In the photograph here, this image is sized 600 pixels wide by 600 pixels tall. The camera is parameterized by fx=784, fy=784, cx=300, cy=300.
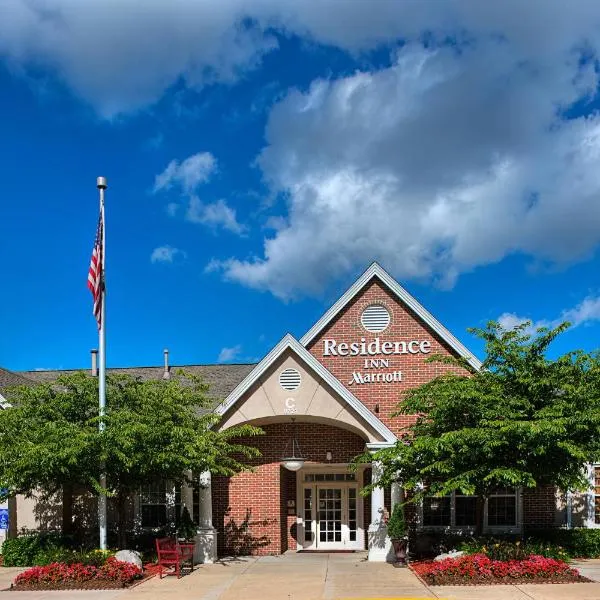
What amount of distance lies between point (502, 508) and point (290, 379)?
283 inches

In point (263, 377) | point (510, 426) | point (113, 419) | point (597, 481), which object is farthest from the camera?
point (597, 481)

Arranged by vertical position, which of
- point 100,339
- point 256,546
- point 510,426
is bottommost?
point 256,546

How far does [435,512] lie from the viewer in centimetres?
2234

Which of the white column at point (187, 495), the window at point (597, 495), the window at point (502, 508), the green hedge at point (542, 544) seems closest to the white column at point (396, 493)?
the green hedge at point (542, 544)

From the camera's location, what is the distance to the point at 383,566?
1909cm

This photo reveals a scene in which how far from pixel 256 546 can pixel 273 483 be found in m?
1.86

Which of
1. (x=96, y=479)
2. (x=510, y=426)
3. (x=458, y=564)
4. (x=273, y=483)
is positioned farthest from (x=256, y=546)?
(x=510, y=426)

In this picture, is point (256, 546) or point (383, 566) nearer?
point (383, 566)

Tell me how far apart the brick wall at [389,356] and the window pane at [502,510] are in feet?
10.8

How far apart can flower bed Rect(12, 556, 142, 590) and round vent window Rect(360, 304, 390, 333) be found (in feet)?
32.5

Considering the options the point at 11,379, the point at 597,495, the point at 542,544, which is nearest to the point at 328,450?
the point at 542,544

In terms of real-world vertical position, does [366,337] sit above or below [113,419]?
above

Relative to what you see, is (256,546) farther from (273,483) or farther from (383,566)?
(383,566)

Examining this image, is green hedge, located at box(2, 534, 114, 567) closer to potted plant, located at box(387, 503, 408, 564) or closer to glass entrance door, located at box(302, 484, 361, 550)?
glass entrance door, located at box(302, 484, 361, 550)
